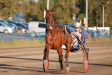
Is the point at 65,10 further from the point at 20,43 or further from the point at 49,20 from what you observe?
the point at 49,20

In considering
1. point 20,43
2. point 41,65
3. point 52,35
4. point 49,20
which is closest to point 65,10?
point 20,43

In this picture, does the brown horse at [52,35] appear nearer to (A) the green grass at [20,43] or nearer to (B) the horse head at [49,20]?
(B) the horse head at [49,20]

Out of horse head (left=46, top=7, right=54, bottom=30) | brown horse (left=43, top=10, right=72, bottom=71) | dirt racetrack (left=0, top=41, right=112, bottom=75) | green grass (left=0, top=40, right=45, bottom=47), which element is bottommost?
green grass (left=0, top=40, right=45, bottom=47)

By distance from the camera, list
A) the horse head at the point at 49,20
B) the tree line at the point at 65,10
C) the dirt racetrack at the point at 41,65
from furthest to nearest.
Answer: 1. the tree line at the point at 65,10
2. the dirt racetrack at the point at 41,65
3. the horse head at the point at 49,20

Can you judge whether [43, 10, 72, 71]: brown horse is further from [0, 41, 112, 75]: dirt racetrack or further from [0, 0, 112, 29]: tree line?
[0, 0, 112, 29]: tree line

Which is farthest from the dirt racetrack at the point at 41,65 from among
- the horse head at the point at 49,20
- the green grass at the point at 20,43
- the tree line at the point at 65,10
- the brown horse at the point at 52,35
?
the tree line at the point at 65,10

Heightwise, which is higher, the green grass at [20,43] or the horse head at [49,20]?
the horse head at [49,20]

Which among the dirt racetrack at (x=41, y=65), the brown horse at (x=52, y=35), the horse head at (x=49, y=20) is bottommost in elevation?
the dirt racetrack at (x=41, y=65)

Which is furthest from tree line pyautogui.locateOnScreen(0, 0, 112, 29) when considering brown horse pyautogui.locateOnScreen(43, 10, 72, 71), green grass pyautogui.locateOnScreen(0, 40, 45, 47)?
brown horse pyautogui.locateOnScreen(43, 10, 72, 71)

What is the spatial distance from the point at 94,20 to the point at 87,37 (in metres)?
27.8

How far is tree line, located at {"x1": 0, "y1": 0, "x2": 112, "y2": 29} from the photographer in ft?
125

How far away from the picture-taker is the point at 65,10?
52531 mm

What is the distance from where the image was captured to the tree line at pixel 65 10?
38188 mm

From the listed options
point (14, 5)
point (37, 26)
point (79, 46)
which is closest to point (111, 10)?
point (37, 26)
